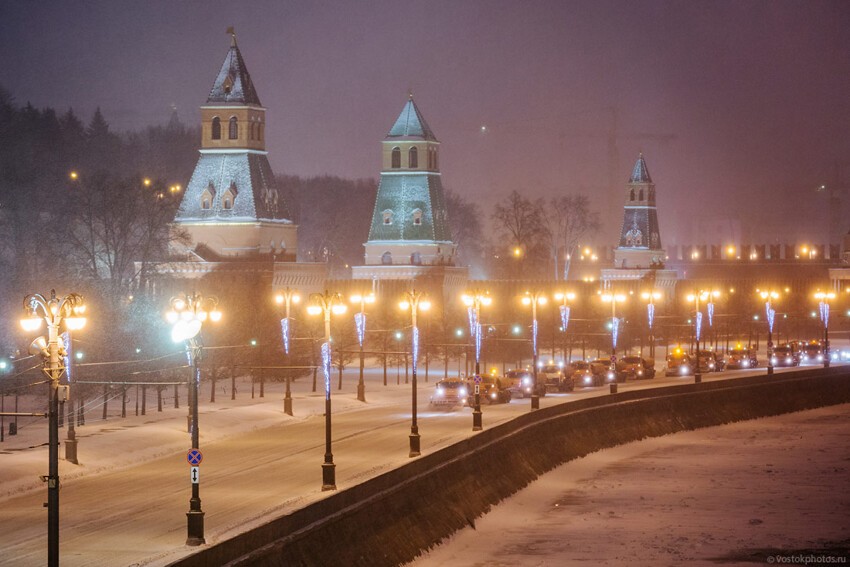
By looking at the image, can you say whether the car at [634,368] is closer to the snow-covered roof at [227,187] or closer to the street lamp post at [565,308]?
the street lamp post at [565,308]

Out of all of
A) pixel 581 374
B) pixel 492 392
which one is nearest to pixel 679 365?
pixel 581 374

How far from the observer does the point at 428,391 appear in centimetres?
7288

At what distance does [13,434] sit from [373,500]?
2093 cm

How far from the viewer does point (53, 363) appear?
25.2 m

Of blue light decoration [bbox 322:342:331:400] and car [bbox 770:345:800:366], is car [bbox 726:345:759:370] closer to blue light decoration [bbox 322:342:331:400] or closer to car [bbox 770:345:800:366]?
car [bbox 770:345:800:366]

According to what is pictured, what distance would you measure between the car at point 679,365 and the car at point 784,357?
389 inches

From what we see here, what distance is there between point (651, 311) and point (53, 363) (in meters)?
79.0

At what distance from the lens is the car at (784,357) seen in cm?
9712

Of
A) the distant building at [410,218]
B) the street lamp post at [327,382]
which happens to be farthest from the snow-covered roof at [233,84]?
the street lamp post at [327,382]

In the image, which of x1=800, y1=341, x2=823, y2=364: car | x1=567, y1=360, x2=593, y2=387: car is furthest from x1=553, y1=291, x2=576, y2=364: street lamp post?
x1=800, y1=341, x2=823, y2=364: car

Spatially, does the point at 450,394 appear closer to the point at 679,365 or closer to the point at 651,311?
the point at 679,365

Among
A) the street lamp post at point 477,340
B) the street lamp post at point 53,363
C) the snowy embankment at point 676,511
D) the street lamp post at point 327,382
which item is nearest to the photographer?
the street lamp post at point 53,363

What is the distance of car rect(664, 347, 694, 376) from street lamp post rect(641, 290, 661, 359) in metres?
6.78

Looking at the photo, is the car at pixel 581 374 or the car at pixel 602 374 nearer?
the car at pixel 581 374
